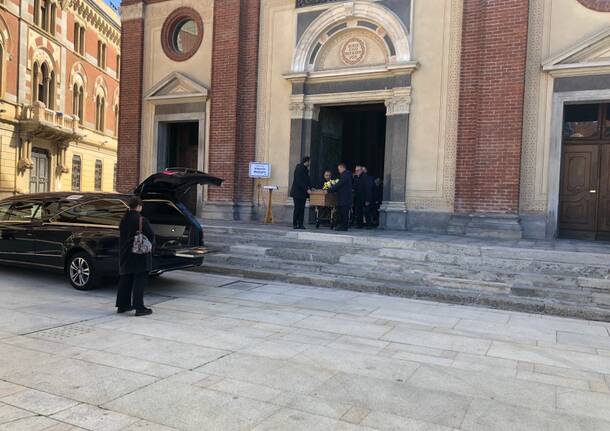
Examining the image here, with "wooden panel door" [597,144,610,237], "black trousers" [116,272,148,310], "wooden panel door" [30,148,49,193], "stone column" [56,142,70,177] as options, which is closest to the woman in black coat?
"black trousers" [116,272,148,310]

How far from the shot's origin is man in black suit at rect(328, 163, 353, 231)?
12.5 m

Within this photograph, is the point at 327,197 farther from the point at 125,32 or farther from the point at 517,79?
the point at 125,32

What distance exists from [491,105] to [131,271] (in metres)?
9.24

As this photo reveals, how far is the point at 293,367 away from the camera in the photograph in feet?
16.1

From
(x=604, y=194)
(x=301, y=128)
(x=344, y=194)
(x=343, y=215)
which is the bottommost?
(x=343, y=215)

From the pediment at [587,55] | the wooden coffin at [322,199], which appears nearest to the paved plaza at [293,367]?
the wooden coffin at [322,199]

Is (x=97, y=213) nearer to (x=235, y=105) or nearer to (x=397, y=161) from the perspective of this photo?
(x=235, y=105)

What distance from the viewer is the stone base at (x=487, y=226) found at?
1190 cm

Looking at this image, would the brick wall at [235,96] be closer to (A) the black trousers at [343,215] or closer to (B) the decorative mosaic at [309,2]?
(B) the decorative mosaic at [309,2]

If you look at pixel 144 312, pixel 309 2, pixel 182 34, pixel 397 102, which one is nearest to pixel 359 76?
pixel 397 102

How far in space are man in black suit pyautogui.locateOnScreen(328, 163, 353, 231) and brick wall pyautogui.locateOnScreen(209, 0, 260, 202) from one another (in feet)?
12.7

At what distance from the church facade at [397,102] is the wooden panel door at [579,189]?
3 cm

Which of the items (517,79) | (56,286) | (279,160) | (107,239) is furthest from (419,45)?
(56,286)

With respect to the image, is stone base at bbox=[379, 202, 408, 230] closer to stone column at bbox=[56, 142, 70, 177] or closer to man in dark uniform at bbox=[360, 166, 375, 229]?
man in dark uniform at bbox=[360, 166, 375, 229]
